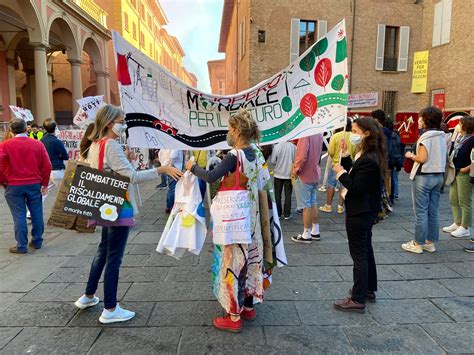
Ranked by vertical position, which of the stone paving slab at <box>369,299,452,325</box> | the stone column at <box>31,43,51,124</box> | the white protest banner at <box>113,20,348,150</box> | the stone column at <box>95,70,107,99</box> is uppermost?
the stone column at <box>95,70,107,99</box>

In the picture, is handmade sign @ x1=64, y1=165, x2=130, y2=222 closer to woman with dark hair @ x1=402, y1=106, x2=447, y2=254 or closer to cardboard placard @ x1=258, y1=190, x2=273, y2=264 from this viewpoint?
cardboard placard @ x1=258, y1=190, x2=273, y2=264

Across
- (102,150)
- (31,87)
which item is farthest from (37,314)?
(31,87)

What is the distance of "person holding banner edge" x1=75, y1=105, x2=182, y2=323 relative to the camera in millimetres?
2932

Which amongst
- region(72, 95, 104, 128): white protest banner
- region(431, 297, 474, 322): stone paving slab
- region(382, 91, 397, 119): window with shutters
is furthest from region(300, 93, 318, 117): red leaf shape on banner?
region(382, 91, 397, 119): window with shutters

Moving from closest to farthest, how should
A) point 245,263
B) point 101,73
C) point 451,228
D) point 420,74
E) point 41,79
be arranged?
point 245,263 → point 451,228 → point 41,79 → point 420,74 → point 101,73

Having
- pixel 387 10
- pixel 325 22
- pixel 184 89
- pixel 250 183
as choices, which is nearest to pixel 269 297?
pixel 250 183

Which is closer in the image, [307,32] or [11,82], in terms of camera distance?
[11,82]

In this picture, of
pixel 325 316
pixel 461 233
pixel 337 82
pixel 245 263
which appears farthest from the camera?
pixel 461 233

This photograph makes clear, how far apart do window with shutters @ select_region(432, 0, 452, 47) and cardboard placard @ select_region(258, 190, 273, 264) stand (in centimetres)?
2153

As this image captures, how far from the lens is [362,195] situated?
10.4ft

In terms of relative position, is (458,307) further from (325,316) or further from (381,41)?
(381,41)

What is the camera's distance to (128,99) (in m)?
Result: 3.16

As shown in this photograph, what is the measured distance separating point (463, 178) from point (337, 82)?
10.3 feet

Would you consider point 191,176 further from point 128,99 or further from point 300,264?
point 300,264
